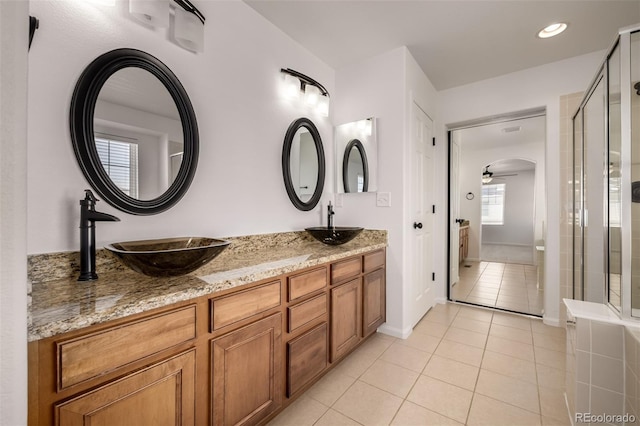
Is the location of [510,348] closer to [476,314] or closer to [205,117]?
[476,314]

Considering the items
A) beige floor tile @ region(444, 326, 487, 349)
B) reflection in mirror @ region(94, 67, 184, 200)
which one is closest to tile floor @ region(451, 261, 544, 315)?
beige floor tile @ region(444, 326, 487, 349)

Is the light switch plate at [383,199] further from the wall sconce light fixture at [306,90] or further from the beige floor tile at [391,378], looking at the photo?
the beige floor tile at [391,378]

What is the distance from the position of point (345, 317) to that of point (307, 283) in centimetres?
55

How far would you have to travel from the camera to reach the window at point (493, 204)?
7590mm

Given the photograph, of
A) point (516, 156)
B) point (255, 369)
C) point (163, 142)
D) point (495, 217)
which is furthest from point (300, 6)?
point (495, 217)

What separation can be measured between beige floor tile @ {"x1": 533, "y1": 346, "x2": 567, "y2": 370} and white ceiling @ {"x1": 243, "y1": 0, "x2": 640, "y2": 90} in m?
2.60

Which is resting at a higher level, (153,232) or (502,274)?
(153,232)

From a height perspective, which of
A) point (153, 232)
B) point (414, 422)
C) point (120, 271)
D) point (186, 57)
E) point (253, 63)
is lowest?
point (414, 422)

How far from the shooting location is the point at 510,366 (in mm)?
1975

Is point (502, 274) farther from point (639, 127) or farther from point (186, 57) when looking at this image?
point (186, 57)

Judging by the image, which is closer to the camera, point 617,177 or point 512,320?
point 617,177

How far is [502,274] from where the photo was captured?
458 cm

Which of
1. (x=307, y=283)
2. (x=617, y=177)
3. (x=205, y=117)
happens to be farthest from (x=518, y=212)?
(x=205, y=117)

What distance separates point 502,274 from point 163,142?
524cm
